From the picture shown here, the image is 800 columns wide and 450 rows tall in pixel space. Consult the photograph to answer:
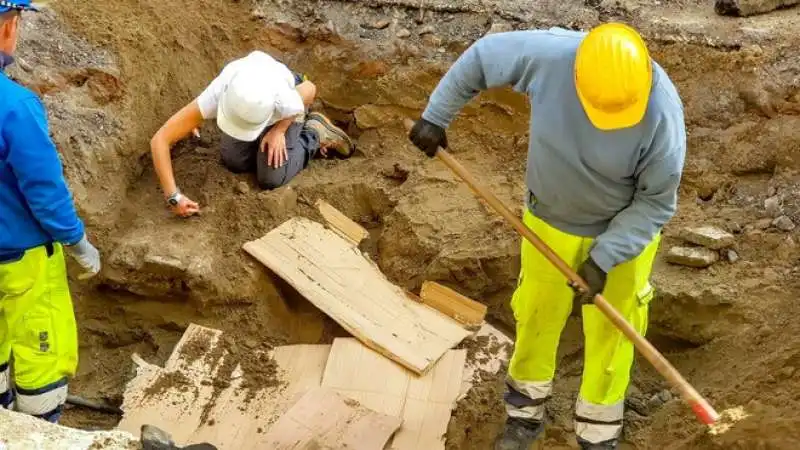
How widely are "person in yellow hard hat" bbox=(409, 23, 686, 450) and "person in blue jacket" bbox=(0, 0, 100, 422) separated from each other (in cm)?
142

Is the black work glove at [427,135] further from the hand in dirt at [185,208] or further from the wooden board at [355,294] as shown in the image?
the hand in dirt at [185,208]

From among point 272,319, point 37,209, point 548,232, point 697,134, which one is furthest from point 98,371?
point 697,134

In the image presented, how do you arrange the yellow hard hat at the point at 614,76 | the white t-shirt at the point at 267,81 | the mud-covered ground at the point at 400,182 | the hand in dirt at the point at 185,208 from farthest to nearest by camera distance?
the hand in dirt at the point at 185,208 < the white t-shirt at the point at 267,81 < the mud-covered ground at the point at 400,182 < the yellow hard hat at the point at 614,76

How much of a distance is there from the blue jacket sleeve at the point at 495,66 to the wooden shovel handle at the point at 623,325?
0.26 metres

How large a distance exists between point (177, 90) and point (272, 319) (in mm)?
1620

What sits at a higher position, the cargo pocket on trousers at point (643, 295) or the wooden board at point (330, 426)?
the cargo pocket on trousers at point (643, 295)

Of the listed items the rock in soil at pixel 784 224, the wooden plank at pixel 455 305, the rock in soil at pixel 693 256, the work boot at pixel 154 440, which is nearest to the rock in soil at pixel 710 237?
the rock in soil at pixel 693 256

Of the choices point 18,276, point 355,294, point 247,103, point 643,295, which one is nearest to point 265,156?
point 247,103

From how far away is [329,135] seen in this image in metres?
5.15

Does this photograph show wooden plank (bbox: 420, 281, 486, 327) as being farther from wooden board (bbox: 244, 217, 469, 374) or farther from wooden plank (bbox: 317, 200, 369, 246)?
wooden plank (bbox: 317, 200, 369, 246)

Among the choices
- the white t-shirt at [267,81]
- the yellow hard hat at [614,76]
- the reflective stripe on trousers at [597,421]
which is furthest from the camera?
the white t-shirt at [267,81]

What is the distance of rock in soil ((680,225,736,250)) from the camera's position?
14.4ft

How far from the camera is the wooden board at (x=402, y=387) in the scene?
4.04 meters

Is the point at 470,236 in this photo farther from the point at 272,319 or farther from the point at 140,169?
the point at 140,169
